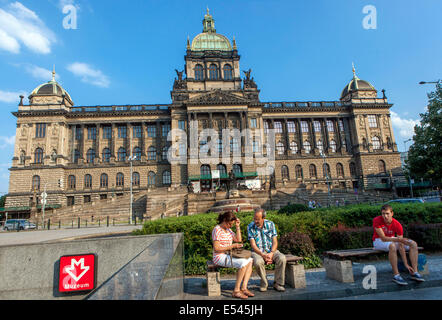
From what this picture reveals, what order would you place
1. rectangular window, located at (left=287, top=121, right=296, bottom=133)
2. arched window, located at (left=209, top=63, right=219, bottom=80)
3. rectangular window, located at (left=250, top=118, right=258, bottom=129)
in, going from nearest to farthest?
1. rectangular window, located at (left=250, top=118, right=258, bottom=129)
2. arched window, located at (left=209, top=63, right=219, bottom=80)
3. rectangular window, located at (left=287, top=121, right=296, bottom=133)

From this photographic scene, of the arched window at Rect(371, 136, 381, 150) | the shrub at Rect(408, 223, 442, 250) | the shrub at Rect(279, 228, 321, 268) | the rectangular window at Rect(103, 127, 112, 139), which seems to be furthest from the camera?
the arched window at Rect(371, 136, 381, 150)

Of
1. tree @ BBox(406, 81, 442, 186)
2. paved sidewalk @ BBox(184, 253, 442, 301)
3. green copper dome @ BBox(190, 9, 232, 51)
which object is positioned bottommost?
paved sidewalk @ BBox(184, 253, 442, 301)

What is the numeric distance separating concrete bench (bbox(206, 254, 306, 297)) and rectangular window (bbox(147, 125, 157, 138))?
48.8 m

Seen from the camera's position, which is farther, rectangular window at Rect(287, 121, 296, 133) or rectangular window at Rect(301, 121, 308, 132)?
rectangular window at Rect(301, 121, 308, 132)

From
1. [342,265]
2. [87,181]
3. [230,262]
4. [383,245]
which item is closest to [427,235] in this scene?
[383,245]

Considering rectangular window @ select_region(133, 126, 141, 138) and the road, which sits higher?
rectangular window @ select_region(133, 126, 141, 138)

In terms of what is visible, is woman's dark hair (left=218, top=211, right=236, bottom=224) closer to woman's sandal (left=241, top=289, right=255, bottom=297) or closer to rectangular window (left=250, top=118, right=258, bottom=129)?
woman's sandal (left=241, top=289, right=255, bottom=297)

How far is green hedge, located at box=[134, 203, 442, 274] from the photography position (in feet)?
27.1

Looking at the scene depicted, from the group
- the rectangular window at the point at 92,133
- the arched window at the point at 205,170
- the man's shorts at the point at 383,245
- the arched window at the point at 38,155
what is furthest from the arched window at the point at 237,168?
the man's shorts at the point at 383,245

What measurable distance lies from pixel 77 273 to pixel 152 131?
47.7 m

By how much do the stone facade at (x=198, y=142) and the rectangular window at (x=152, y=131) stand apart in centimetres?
20

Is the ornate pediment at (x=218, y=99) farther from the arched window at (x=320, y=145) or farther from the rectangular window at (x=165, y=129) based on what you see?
the arched window at (x=320, y=145)

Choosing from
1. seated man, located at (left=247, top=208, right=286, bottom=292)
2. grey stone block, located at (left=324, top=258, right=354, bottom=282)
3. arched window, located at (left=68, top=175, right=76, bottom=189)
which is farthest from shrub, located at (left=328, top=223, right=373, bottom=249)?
arched window, located at (left=68, top=175, right=76, bottom=189)

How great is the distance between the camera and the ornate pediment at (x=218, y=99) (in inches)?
1914
